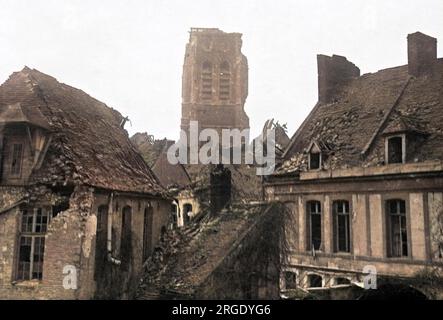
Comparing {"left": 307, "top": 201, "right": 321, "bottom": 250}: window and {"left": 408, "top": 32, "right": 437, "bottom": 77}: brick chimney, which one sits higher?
{"left": 408, "top": 32, "right": 437, "bottom": 77}: brick chimney

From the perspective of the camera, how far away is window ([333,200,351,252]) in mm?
20141

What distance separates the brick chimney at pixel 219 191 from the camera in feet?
52.5

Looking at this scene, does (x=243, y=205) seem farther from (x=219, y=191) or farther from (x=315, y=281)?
(x=315, y=281)

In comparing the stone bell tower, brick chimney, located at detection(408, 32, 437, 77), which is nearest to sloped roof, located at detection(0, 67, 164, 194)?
brick chimney, located at detection(408, 32, 437, 77)

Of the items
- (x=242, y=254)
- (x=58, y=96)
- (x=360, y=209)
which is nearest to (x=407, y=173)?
(x=360, y=209)

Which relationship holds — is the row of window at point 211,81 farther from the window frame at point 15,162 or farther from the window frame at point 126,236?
the window frame at point 15,162

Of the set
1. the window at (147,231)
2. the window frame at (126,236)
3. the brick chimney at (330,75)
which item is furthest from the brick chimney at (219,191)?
the brick chimney at (330,75)

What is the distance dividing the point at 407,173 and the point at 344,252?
4529mm

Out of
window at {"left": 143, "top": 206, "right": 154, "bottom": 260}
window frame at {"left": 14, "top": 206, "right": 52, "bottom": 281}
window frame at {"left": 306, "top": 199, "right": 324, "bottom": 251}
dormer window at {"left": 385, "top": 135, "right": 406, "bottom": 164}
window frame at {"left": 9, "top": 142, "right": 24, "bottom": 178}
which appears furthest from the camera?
window frame at {"left": 306, "top": 199, "right": 324, "bottom": 251}

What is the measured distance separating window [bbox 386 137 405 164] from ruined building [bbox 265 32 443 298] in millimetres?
42

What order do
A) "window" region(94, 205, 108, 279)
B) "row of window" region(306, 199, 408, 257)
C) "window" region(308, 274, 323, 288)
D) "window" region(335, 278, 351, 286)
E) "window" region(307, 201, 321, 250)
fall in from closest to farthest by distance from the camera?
1. "window" region(94, 205, 108, 279)
2. "row of window" region(306, 199, 408, 257)
3. "window" region(335, 278, 351, 286)
4. "window" region(308, 274, 323, 288)
5. "window" region(307, 201, 321, 250)

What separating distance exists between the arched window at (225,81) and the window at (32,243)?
3855 centimetres

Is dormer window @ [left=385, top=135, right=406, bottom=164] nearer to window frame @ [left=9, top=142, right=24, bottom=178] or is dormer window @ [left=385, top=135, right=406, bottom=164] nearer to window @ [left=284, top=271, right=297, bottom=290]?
window @ [left=284, top=271, right=297, bottom=290]
